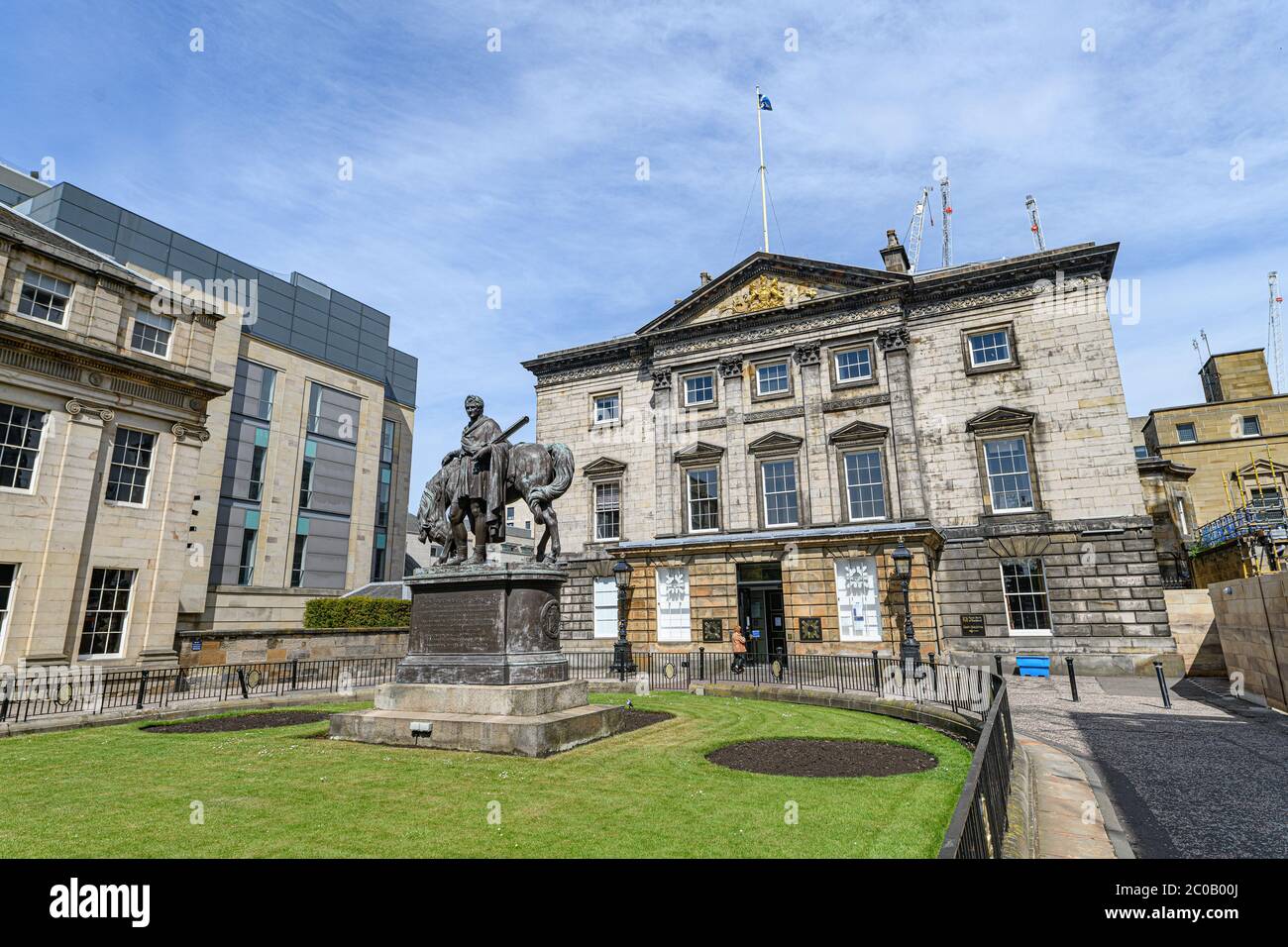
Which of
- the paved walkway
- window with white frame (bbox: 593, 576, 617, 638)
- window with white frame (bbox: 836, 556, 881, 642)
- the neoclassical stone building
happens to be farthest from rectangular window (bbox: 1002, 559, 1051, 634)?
window with white frame (bbox: 593, 576, 617, 638)

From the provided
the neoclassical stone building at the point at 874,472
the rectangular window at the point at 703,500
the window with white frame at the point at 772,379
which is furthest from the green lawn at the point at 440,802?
the window with white frame at the point at 772,379

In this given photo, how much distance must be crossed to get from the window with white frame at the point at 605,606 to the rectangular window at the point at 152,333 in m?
19.1

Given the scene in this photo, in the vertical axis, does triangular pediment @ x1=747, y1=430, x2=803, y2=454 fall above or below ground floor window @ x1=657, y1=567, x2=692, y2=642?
above

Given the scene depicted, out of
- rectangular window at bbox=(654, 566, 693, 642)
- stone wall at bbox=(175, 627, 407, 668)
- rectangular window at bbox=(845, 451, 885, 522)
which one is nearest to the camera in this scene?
stone wall at bbox=(175, 627, 407, 668)

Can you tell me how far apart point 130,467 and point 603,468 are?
18.3m

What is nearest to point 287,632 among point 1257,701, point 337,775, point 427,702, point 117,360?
point 117,360

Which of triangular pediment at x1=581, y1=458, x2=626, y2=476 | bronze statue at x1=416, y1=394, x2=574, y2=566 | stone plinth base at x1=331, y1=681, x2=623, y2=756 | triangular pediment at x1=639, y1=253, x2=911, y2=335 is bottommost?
stone plinth base at x1=331, y1=681, x2=623, y2=756

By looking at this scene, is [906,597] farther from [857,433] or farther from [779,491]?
[779,491]

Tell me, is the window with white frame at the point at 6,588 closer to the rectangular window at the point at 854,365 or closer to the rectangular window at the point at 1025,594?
the rectangular window at the point at 854,365

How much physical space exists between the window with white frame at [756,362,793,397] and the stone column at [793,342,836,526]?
2.65ft

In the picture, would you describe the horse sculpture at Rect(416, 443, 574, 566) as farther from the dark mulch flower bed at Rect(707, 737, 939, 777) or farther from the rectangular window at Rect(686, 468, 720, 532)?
the rectangular window at Rect(686, 468, 720, 532)

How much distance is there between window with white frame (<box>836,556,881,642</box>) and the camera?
23859 millimetres
